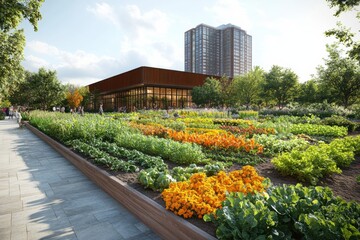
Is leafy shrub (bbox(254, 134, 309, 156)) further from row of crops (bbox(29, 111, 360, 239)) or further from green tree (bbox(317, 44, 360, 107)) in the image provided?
green tree (bbox(317, 44, 360, 107))

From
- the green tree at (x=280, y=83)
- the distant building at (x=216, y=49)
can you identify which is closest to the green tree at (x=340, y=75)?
the green tree at (x=280, y=83)

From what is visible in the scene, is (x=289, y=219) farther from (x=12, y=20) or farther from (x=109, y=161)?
(x=12, y=20)

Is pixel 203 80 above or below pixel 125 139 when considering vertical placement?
above

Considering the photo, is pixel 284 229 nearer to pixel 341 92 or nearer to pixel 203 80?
pixel 341 92

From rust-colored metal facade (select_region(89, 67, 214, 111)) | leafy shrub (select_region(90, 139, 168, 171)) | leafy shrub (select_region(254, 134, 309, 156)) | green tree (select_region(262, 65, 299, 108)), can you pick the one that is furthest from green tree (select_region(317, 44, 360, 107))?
leafy shrub (select_region(90, 139, 168, 171))

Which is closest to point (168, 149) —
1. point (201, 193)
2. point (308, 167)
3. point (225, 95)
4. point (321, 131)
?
point (201, 193)

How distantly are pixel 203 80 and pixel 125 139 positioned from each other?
39.6 metres

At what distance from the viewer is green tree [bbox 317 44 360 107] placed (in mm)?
31844

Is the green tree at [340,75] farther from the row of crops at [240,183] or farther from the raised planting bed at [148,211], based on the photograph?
the raised planting bed at [148,211]

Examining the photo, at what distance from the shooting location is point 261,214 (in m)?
2.39

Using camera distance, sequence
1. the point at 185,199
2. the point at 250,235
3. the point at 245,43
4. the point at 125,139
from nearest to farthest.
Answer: the point at 250,235 < the point at 185,199 < the point at 125,139 < the point at 245,43

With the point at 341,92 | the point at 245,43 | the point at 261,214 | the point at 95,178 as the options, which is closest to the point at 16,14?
the point at 95,178

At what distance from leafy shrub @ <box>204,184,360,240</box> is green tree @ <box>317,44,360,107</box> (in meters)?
36.6

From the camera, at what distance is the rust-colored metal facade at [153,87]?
3888cm
